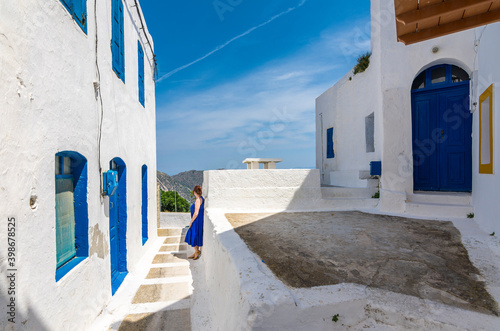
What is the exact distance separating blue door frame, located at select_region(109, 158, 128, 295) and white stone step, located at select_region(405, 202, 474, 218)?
5600 millimetres

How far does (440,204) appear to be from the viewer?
5156 mm

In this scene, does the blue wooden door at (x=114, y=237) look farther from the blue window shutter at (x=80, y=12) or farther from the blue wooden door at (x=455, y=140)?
the blue wooden door at (x=455, y=140)

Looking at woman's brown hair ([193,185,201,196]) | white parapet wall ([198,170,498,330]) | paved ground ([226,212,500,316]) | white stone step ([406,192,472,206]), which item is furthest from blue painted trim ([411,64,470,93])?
white parapet wall ([198,170,498,330])

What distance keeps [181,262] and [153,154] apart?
12.6ft

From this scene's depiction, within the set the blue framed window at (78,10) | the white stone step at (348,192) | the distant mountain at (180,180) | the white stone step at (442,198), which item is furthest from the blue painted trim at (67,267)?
the distant mountain at (180,180)

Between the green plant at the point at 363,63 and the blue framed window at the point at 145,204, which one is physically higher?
the green plant at the point at 363,63

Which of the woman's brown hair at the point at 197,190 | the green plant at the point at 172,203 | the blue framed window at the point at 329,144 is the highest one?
the blue framed window at the point at 329,144

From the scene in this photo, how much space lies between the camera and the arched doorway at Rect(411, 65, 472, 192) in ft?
18.0

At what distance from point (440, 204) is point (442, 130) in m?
1.67

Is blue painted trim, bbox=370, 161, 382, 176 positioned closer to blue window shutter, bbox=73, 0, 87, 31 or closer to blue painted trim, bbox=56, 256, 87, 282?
blue painted trim, bbox=56, 256, 87, 282

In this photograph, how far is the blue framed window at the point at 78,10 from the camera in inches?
115

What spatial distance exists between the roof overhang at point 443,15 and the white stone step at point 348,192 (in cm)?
396

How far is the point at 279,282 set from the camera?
206 centimetres

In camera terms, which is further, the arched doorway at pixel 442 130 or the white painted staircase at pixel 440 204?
the arched doorway at pixel 442 130
